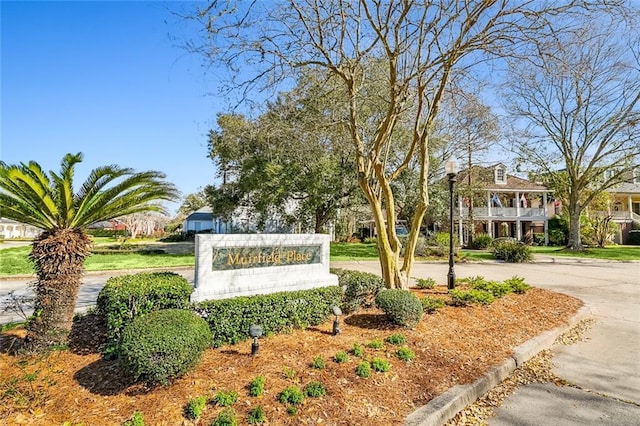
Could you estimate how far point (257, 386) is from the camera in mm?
3436

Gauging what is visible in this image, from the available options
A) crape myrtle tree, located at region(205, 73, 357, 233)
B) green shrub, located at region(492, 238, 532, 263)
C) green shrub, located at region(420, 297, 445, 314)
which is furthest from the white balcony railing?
green shrub, located at region(420, 297, 445, 314)

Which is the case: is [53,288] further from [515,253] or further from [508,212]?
[508,212]

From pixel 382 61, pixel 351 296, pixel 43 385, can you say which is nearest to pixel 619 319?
pixel 351 296

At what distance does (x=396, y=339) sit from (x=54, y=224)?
495 centimetres

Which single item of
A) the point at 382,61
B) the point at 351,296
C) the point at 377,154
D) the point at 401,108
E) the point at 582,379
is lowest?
the point at 582,379

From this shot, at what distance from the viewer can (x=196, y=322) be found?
3.96 metres

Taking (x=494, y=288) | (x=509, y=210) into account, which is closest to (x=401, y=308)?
(x=494, y=288)

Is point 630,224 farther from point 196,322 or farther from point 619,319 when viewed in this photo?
point 196,322

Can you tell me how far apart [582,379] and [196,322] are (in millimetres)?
4681

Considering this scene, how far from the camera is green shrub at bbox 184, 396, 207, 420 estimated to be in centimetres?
303

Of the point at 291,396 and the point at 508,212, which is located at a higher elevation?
the point at 508,212

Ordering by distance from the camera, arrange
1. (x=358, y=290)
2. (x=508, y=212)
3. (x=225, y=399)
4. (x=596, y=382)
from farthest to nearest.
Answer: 1. (x=508, y=212)
2. (x=358, y=290)
3. (x=596, y=382)
4. (x=225, y=399)

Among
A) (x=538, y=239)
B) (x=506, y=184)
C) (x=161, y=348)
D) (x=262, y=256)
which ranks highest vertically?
(x=506, y=184)

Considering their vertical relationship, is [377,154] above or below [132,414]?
above
